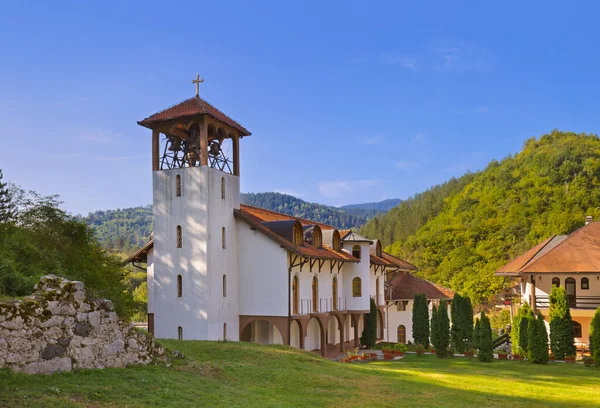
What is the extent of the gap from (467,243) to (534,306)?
35353 mm

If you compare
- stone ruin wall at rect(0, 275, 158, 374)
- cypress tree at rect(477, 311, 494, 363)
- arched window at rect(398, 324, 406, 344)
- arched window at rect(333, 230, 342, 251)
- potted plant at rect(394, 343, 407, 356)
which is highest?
arched window at rect(333, 230, 342, 251)

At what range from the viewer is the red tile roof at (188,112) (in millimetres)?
27055

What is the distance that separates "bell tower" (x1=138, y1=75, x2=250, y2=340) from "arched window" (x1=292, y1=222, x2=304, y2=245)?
2.95m

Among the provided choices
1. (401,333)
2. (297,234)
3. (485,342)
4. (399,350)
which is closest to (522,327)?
(485,342)

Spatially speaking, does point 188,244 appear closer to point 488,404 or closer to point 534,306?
point 488,404

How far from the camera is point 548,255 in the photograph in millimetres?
33656

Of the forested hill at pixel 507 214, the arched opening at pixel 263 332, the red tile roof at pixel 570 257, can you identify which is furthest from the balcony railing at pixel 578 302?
the forested hill at pixel 507 214

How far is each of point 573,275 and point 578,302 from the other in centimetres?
160

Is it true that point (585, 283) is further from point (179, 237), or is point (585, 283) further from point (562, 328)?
point (179, 237)

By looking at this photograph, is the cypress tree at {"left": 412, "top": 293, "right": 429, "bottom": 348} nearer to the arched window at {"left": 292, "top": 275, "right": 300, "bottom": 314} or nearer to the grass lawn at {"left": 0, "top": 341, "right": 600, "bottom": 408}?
the arched window at {"left": 292, "top": 275, "right": 300, "bottom": 314}

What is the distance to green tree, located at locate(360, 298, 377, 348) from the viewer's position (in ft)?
122

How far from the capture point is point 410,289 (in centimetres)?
4347

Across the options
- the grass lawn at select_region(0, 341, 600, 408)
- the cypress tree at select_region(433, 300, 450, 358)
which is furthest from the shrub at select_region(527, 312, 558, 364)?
the cypress tree at select_region(433, 300, 450, 358)

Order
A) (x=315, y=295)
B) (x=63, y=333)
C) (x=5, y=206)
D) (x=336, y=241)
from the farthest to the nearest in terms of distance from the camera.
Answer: (x=336, y=241) → (x=315, y=295) → (x=5, y=206) → (x=63, y=333)
